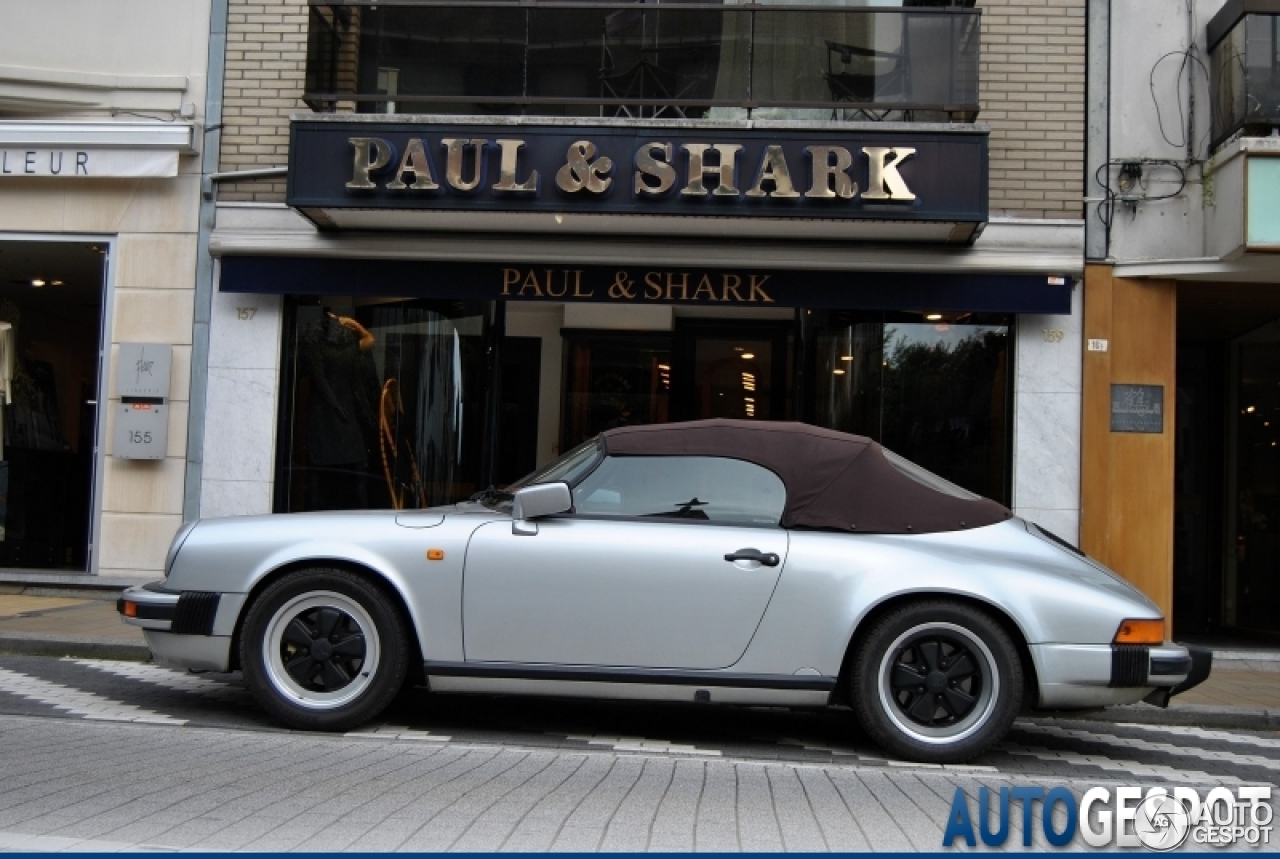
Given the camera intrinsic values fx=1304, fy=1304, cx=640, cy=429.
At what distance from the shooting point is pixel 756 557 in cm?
588

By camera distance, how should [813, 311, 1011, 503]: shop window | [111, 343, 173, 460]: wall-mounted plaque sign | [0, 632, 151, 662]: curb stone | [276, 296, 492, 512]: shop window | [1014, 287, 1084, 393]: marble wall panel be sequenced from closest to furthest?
[0, 632, 151, 662]: curb stone
[1014, 287, 1084, 393]: marble wall panel
[813, 311, 1011, 503]: shop window
[111, 343, 173, 460]: wall-mounted plaque sign
[276, 296, 492, 512]: shop window

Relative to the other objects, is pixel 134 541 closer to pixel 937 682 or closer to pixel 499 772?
pixel 499 772

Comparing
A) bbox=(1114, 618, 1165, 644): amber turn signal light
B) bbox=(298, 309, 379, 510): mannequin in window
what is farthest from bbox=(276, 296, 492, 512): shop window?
bbox=(1114, 618, 1165, 644): amber turn signal light

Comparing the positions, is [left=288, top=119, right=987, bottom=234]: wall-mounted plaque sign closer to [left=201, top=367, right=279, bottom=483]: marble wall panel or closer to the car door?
[left=201, top=367, right=279, bottom=483]: marble wall panel

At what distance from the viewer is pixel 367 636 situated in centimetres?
596

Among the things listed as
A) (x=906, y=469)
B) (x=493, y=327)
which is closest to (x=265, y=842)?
(x=906, y=469)

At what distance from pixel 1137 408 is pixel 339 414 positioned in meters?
7.04

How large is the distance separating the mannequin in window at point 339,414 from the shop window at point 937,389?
4257 millimetres

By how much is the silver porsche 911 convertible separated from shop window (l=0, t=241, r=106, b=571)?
7185 mm

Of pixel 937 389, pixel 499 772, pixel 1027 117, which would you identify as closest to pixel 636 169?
pixel 937 389

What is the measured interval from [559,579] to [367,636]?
0.93 metres

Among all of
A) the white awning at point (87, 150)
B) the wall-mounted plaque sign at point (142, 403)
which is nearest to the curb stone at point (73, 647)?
the wall-mounted plaque sign at point (142, 403)

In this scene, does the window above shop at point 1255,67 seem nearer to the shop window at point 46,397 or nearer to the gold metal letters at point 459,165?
the gold metal letters at point 459,165

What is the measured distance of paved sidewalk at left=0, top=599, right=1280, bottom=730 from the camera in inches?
307
